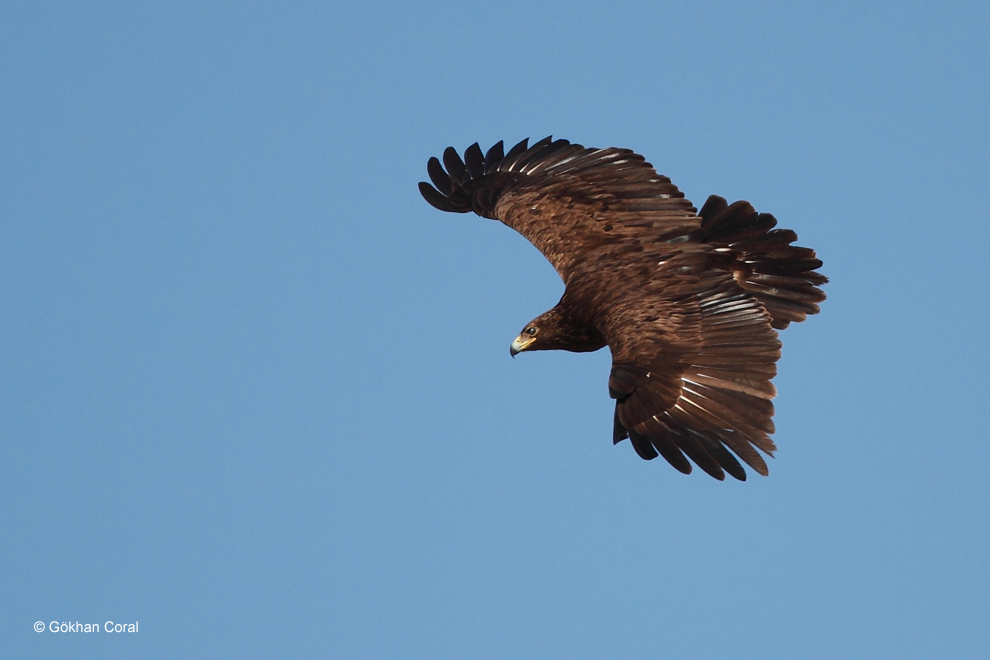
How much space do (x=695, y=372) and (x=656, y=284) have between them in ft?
3.55

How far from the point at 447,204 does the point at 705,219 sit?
275 cm

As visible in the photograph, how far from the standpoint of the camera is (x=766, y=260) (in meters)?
12.1

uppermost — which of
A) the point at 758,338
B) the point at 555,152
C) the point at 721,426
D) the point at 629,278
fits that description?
the point at 555,152

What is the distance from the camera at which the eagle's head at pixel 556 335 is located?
39.3 ft

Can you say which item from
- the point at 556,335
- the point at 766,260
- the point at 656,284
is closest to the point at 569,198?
the point at 556,335

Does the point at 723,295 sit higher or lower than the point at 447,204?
lower

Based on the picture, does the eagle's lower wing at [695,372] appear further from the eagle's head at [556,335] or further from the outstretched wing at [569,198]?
the outstretched wing at [569,198]

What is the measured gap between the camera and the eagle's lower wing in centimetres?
1015

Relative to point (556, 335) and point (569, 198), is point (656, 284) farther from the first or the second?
point (569, 198)

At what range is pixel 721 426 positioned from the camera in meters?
10.3

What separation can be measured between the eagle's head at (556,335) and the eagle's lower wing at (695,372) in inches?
26.2

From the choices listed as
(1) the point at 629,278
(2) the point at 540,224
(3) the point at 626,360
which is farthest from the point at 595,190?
(3) the point at 626,360

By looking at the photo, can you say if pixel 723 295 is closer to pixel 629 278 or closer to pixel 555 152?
pixel 629 278

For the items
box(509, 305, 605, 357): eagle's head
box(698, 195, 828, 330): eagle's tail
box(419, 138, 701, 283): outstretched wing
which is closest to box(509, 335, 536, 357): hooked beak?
box(509, 305, 605, 357): eagle's head
